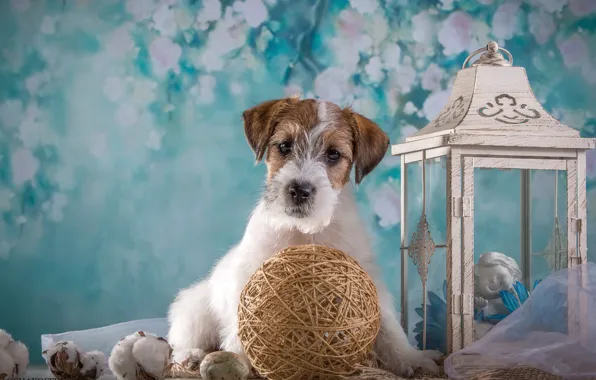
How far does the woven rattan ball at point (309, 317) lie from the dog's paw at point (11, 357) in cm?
87

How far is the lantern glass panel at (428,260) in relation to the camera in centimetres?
Answer: 319

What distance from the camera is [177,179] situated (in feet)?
18.3

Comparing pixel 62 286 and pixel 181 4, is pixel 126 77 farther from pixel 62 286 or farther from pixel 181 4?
pixel 62 286

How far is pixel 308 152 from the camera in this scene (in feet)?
10.1

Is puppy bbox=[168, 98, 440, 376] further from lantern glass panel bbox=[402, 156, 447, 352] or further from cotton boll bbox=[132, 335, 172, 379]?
cotton boll bbox=[132, 335, 172, 379]

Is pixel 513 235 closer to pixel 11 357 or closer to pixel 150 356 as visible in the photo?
pixel 150 356

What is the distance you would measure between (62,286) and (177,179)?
3.69 feet

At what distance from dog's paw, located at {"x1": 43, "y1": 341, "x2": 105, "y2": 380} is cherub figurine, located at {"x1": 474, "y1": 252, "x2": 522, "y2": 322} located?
1.52 meters

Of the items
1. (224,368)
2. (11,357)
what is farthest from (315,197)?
(11,357)

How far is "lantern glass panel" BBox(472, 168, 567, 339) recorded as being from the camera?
10.3 feet

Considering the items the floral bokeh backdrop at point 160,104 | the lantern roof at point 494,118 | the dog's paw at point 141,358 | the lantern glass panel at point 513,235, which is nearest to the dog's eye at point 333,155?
the lantern roof at point 494,118

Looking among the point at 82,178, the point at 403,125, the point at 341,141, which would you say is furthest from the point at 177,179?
the point at 341,141

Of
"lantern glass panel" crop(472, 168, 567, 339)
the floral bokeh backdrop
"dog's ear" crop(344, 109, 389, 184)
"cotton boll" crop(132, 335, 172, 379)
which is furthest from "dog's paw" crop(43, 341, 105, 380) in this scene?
the floral bokeh backdrop

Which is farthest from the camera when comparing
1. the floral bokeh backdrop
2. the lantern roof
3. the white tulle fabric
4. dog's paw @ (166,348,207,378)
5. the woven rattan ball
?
the floral bokeh backdrop
